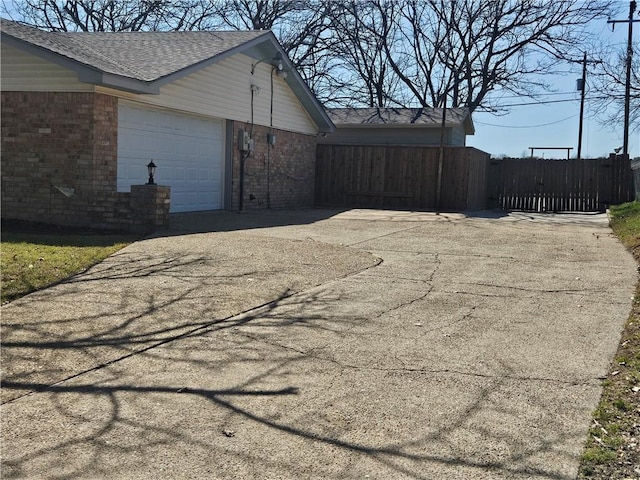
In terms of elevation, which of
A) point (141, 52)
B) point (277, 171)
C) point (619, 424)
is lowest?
point (619, 424)

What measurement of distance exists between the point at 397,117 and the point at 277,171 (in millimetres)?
8415

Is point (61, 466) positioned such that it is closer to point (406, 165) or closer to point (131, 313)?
point (131, 313)

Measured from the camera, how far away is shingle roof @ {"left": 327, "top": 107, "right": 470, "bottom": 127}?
24.1 m

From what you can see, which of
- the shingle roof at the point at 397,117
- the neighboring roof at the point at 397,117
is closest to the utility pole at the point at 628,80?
the neighboring roof at the point at 397,117

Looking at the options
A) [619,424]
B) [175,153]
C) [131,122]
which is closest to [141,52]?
[175,153]

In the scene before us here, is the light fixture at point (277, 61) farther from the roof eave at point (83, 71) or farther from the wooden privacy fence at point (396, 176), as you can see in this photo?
the roof eave at point (83, 71)

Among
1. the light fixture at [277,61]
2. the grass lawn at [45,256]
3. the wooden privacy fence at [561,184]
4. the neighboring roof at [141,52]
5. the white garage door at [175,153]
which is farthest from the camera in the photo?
the wooden privacy fence at [561,184]

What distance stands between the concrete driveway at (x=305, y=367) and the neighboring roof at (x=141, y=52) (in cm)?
398

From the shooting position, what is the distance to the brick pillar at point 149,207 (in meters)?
10.8

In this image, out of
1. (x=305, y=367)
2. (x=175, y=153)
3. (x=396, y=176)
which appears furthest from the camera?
(x=396, y=176)

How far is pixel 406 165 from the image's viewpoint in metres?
20.4

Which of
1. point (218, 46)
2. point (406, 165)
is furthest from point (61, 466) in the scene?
point (406, 165)

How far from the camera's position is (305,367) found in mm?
4562

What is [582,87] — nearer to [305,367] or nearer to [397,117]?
[397,117]
